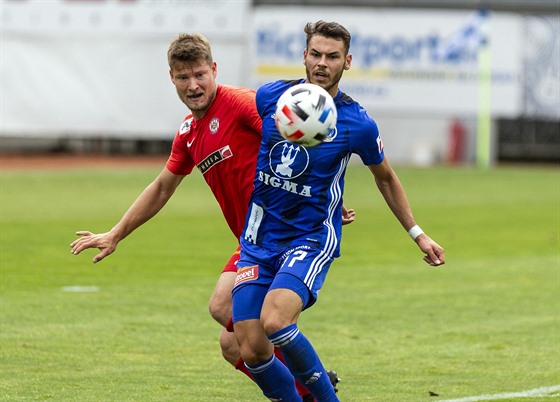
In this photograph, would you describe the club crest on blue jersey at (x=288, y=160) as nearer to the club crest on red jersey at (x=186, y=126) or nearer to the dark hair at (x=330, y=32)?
the dark hair at (x=330, y=32)

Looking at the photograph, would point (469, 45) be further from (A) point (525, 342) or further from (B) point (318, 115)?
(B) point (318, 115)

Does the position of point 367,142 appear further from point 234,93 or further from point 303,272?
point 234,93

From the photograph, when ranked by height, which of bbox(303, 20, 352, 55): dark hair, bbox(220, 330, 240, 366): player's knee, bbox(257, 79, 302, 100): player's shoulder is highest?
bbox(303, 20, 352, 55): dark hair

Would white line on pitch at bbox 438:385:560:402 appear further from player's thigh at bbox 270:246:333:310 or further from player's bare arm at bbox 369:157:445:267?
player's thigh at bbox 270:246:333:310

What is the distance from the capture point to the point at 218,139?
7.75m

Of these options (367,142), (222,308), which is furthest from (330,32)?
(222,308)

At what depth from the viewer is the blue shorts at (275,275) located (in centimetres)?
701

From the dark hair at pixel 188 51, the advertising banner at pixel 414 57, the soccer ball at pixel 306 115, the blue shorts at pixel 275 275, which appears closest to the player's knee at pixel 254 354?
the blue shorts at pixel 275 275

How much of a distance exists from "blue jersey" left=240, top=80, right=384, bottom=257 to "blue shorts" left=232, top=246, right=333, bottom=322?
6 cm

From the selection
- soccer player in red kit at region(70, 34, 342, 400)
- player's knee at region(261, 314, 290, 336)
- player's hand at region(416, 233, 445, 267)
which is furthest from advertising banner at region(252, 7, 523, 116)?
player's knee at region(261, 314, 290, 336)

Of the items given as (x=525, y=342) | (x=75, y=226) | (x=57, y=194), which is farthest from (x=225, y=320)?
(x=57, y=194)

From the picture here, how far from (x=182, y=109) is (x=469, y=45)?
808 cm

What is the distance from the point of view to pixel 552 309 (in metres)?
12.3

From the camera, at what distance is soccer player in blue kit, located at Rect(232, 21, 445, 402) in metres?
7.09
